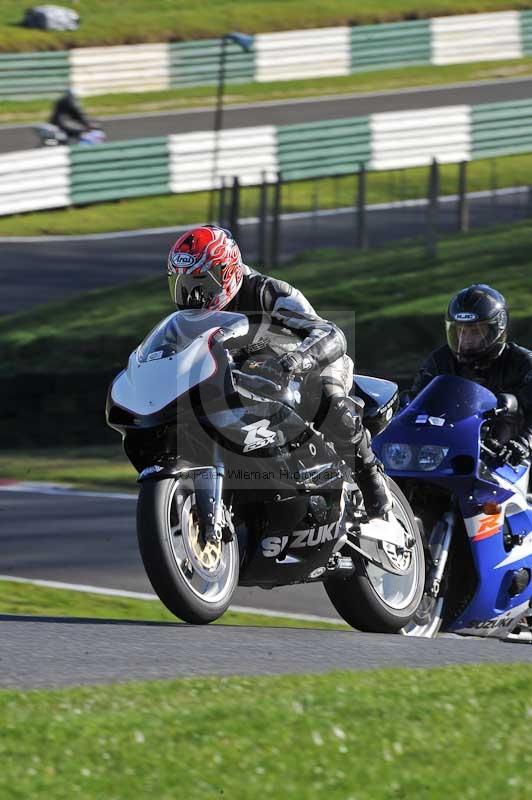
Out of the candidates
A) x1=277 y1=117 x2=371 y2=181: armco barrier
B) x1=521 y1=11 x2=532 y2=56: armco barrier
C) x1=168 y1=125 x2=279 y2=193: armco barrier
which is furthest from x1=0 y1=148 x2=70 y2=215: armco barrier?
x1=521 y1=11 x2=532 y2=56: armco barrier

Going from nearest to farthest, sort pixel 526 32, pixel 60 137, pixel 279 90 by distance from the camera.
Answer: pixel 60 137, pixel 279 90, pixel 526 32

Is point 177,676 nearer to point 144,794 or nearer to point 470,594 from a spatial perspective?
point 144,794

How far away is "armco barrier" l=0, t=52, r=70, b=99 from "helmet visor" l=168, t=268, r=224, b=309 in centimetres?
2752

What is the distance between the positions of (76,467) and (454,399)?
25.2 feet

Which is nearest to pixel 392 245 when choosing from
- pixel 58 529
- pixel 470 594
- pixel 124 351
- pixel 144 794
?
pixel 124 351

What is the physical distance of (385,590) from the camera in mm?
7508

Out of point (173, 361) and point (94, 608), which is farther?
point (94, 608)

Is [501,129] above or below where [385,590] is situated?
below

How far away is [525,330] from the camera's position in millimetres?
15594

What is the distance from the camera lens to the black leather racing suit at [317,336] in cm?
695

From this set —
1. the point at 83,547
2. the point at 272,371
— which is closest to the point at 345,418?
the point at 272,371

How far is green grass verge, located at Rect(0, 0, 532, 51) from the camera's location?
3522 centimetres

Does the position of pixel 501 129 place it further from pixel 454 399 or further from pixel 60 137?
pixel 454 399

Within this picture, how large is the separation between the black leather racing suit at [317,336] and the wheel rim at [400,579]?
1.97ft
